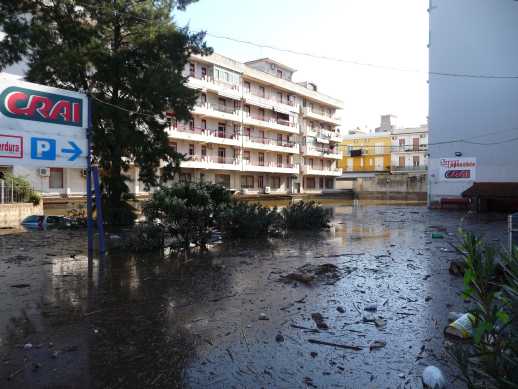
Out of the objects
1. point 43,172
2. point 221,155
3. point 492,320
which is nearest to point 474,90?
point 221,155

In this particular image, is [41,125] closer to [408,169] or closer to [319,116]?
[319,116]

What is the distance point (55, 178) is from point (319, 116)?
39.0 m

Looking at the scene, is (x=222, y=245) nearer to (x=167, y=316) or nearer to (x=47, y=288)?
(x=47, y=288)

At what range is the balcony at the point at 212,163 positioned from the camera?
38469 mm

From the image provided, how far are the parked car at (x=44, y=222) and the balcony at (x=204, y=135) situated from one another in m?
20.8

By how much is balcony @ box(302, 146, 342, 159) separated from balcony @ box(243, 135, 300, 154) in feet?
6.86

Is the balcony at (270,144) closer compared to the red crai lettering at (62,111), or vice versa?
the red crai lettering at (62,111)

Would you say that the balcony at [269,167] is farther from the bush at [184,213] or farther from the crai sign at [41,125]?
the crai sign at [41,125]

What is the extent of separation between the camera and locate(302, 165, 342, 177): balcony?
2162 inches

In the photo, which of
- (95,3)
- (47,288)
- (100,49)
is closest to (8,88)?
(47,288)

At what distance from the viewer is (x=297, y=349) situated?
12.2ft

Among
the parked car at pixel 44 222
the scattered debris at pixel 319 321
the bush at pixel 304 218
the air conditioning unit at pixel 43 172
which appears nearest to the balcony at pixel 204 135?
the air conditioning unit at pixel 43 172

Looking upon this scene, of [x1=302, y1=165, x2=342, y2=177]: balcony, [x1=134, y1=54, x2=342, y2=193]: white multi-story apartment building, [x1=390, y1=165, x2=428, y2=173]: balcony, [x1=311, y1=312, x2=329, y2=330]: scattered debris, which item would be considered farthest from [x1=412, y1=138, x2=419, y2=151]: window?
[x1=311, y1=312, x2=329, y2=330]: scattered debris

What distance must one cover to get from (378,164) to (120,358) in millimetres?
69159
